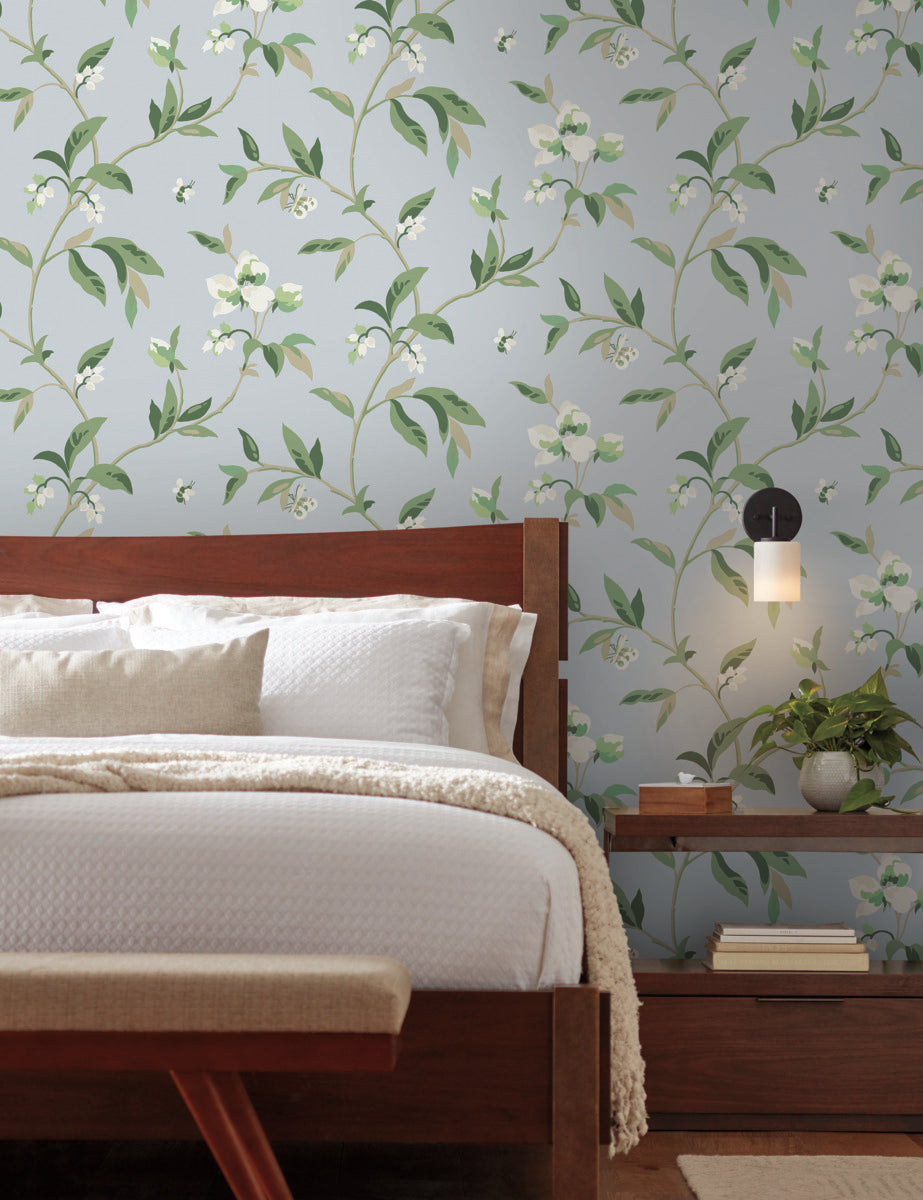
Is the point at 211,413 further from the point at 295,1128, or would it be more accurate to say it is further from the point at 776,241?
the point at 295,1128

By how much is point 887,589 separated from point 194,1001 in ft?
7.55

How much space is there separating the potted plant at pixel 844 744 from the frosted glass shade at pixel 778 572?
0.85 ft

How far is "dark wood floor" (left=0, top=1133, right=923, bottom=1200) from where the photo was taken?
1.89m

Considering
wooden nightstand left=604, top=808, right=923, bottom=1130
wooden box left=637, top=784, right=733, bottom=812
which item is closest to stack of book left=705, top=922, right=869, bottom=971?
wooden nightstand left=604, top=808, right=923, bottom=1130

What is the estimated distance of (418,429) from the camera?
119 inches

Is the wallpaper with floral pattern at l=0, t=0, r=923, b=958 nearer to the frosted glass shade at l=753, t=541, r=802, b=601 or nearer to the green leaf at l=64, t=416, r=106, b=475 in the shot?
the green leaf at l=64, t=416, r=106, b=475

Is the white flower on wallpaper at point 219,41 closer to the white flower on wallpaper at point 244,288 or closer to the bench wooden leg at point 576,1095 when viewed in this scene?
the white flower on wallpaper at point 244,288

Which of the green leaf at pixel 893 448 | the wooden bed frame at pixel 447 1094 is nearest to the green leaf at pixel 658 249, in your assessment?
the green leaf at pixel 893 448

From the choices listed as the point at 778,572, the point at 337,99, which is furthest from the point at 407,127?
the point at 778,572

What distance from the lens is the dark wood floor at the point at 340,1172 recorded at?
1.89 m

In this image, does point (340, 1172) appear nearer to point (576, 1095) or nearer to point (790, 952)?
point (576, 1095)

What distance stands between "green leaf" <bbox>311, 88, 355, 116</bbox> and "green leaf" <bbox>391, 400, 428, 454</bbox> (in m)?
0.77

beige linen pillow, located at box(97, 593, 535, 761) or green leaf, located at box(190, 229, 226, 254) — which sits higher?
green leaf, located at box(190, 229, 226, 254)

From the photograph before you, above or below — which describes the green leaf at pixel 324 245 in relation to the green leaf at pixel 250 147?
below
